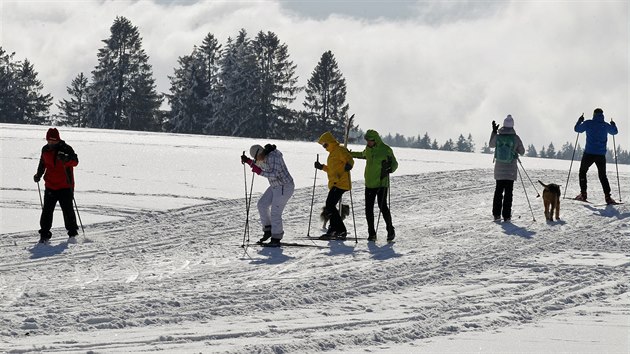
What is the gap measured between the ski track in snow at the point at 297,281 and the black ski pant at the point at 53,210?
254 mm

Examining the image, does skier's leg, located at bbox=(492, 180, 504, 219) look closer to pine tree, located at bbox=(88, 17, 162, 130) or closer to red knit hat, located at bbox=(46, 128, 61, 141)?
red knit hat, located at bbox=(46, 128, 61, 141)

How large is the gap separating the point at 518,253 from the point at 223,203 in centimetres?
691

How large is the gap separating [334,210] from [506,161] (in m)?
3.61

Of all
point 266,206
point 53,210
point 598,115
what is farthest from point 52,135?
point 598,115

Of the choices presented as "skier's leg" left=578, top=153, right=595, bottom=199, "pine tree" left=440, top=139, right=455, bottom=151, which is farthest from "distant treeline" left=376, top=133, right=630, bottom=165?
"skier's leg" left=578, top=153, right=595, bottom=199

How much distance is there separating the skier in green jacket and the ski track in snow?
1.10ft

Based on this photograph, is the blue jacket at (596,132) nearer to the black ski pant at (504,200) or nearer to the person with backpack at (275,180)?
the black ski pant at (504,200)

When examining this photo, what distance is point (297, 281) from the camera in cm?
932

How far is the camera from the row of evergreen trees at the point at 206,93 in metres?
59.9

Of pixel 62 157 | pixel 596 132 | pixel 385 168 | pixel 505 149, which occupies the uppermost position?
pixel 596 132

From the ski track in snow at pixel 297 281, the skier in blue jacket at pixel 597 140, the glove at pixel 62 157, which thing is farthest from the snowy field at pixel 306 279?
the glove at pixel 62 157

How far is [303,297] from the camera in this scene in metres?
8.55

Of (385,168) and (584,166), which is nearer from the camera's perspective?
(385,168)

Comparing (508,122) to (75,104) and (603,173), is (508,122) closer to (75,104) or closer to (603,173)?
(603,173)
